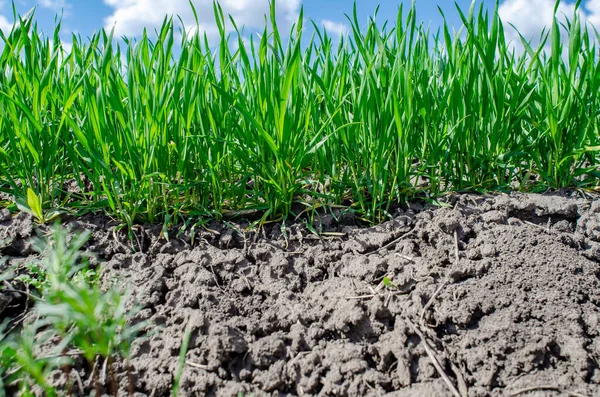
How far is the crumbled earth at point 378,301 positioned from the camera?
1028mm

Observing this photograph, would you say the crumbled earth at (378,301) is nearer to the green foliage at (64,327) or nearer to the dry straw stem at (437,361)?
the dry straw stem at (437,361)

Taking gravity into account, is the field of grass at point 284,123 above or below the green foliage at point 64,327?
above

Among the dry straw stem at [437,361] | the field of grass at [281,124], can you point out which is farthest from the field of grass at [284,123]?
the dry straw stem at [437,361]

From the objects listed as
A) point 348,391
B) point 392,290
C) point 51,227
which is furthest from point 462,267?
point 51,227

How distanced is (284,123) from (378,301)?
2.10ft

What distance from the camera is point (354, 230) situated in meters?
1.56

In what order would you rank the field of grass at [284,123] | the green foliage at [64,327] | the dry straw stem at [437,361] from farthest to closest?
the field of grass at [284,123]
the dry straw stem at [437,361]
the green foliage at [64,327]

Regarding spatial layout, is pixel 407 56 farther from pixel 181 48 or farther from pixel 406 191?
pixel 181 48

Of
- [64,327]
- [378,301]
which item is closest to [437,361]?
[378,301]

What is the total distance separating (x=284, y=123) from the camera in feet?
4.92

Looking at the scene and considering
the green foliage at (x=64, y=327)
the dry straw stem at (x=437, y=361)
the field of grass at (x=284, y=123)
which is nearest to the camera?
the green foliage at (x=64, y=327)

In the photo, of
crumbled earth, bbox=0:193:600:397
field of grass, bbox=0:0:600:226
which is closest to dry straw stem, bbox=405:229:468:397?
crumbled earth, bbox=0:193:600:397

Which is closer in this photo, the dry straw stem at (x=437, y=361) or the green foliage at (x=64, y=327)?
the green foliage at (x=64, y=327)

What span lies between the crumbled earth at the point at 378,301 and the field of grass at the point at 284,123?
5.6 inches
